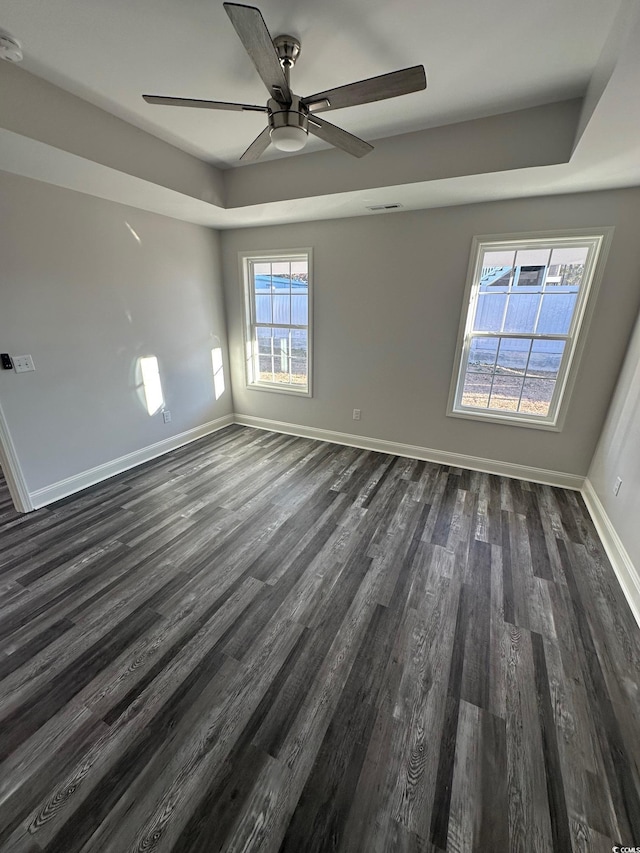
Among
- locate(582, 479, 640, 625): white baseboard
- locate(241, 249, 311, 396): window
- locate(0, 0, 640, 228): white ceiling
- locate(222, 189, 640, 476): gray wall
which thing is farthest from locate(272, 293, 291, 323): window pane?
locate(582, 479, 640, 625): white baseboard

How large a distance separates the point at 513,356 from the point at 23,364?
4210mm

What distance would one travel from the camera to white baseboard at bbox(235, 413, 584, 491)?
3188 mm

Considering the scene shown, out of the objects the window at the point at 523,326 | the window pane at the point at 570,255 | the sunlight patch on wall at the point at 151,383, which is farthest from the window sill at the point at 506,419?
the sunlight patch on wall at the point at 151,383

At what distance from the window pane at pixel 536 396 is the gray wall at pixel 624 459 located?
18.5 inches

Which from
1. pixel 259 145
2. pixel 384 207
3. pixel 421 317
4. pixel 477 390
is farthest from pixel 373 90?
pixel 477 390

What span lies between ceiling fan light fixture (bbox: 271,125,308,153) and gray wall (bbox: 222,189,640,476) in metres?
1.89

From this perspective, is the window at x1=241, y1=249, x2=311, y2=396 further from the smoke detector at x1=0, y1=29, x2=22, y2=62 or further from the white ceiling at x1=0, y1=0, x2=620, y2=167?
the smoke detector at x1=0, y1=29, x2=22, y2=62

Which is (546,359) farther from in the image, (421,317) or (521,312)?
(421,317)

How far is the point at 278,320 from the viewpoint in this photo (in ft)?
13.8

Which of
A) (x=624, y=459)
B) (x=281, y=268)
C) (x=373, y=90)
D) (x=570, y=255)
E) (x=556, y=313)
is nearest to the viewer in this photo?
(x=373, y=90)

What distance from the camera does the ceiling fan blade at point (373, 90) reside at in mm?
1282

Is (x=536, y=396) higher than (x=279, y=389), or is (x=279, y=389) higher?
(x=536, y=396)

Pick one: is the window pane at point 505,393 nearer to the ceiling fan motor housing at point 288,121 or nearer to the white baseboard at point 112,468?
the ceiling fan motor housing at point 288,121

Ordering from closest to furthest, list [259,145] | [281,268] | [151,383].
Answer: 1. [259,145]
2. [151,383]
3. [281,268]
